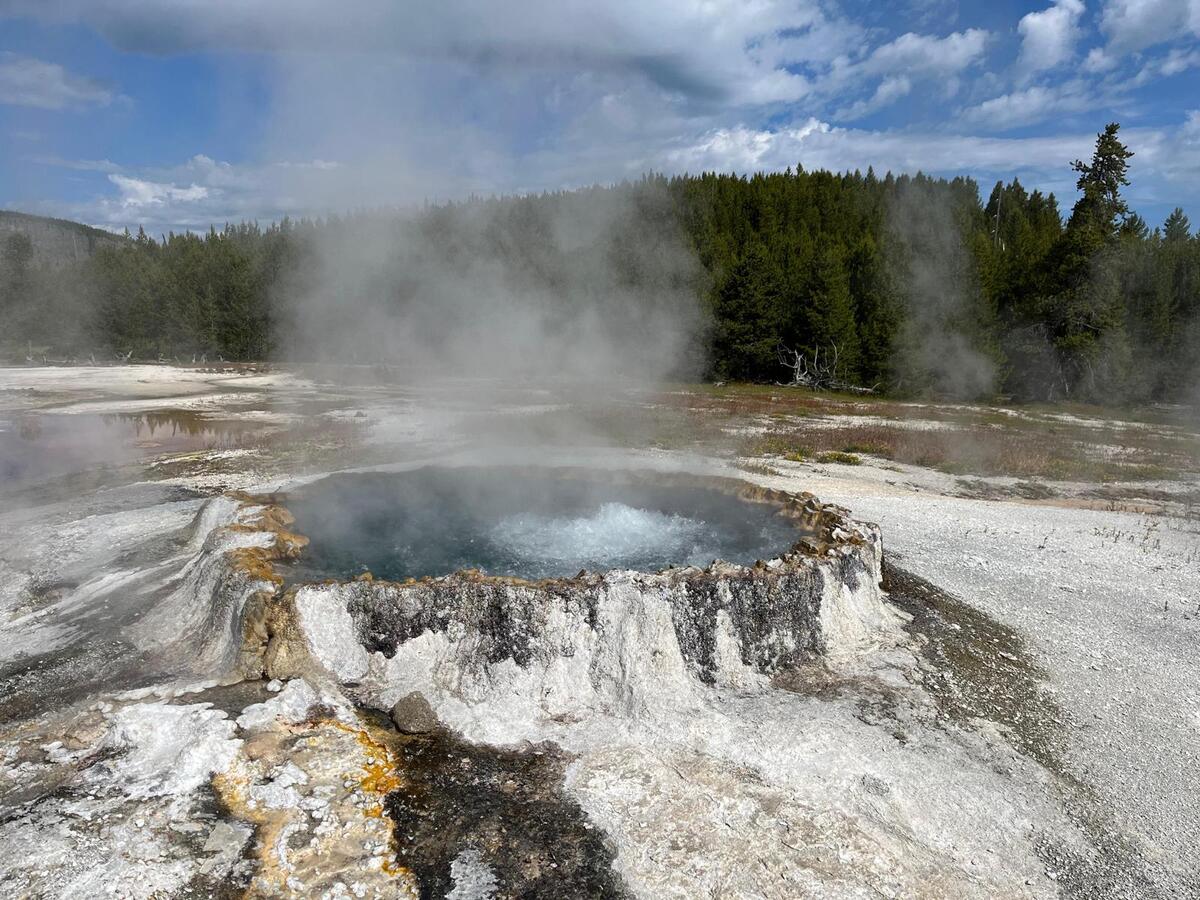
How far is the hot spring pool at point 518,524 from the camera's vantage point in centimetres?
629

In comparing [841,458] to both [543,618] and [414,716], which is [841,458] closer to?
[543,618]

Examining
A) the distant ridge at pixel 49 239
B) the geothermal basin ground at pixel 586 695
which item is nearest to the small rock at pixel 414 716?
the geothermal basin ground at pixel 586 695

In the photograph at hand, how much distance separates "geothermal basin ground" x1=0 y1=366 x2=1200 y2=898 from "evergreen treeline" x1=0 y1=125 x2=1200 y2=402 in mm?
7592

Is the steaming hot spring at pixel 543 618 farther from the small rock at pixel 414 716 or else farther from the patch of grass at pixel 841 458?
the patch of grass at pixel 841 458

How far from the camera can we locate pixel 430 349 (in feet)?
54.5

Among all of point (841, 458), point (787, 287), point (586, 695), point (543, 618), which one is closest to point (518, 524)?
point (543, 618)

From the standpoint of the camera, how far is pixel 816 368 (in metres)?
28.3

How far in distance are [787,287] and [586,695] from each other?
1098 inches

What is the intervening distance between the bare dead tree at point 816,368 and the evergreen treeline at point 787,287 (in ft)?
1.18

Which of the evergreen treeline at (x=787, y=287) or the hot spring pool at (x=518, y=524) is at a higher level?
the evergreen treeline at (x=787, y=287)

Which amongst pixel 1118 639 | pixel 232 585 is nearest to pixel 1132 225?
pixel 1118 639

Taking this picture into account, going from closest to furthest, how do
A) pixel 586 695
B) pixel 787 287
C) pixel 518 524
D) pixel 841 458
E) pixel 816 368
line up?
pixel 586 695, pixel 518 524, pixel 841 458, pixel 816 368, pixel 787 287

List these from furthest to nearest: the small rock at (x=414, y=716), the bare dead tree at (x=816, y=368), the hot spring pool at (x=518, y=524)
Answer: the bare dead tree at (x=816, y=368), the hot spring pool at (x=518, y=524), the small rock at (x=414, y=716)

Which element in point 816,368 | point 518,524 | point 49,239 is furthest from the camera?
point 49,239
